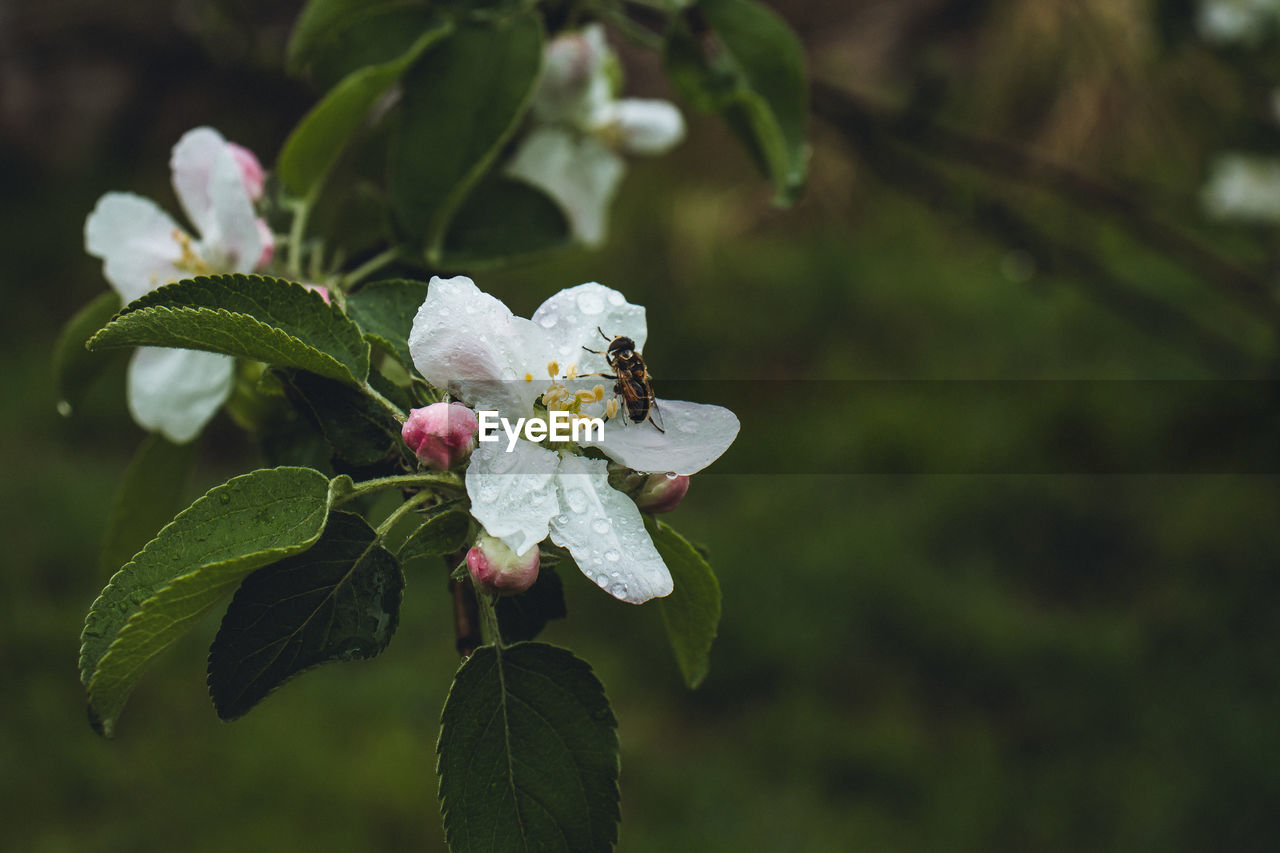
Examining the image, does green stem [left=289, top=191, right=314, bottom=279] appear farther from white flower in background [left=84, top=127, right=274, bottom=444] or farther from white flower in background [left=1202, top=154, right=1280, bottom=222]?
white flower in background [left=1202, top=154, right=1280, bottom=222]

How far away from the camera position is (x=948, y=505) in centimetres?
340

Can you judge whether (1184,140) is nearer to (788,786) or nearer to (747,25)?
(788,786)

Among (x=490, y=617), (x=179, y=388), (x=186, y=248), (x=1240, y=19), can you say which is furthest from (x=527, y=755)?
(x=1240, y=19)

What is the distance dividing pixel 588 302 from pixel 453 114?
37cm

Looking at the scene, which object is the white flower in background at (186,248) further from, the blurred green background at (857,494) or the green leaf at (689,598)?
the blurred green background at (857,494)

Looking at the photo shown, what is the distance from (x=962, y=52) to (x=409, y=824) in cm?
451

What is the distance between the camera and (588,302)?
64 centimetres

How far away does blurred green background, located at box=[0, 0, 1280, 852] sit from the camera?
2.44 metres

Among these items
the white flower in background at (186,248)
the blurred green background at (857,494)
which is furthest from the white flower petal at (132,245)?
the blurred green background at (857,494)

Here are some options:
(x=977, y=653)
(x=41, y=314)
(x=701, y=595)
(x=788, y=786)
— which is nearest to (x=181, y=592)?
(x=701, y=595)

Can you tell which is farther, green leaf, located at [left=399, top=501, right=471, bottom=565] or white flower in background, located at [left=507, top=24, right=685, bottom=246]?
white flower in background, located at [left=507, top=24, right=685, bottom=246]

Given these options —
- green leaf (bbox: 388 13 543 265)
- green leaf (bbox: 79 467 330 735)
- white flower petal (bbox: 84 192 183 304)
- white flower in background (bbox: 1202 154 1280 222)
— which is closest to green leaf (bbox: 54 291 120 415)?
white flower petal (bbox: 84 192 183 304)

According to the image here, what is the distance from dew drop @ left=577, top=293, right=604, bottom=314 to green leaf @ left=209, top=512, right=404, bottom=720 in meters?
0.18

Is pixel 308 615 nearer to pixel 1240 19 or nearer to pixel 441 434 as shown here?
pixel 441 434
